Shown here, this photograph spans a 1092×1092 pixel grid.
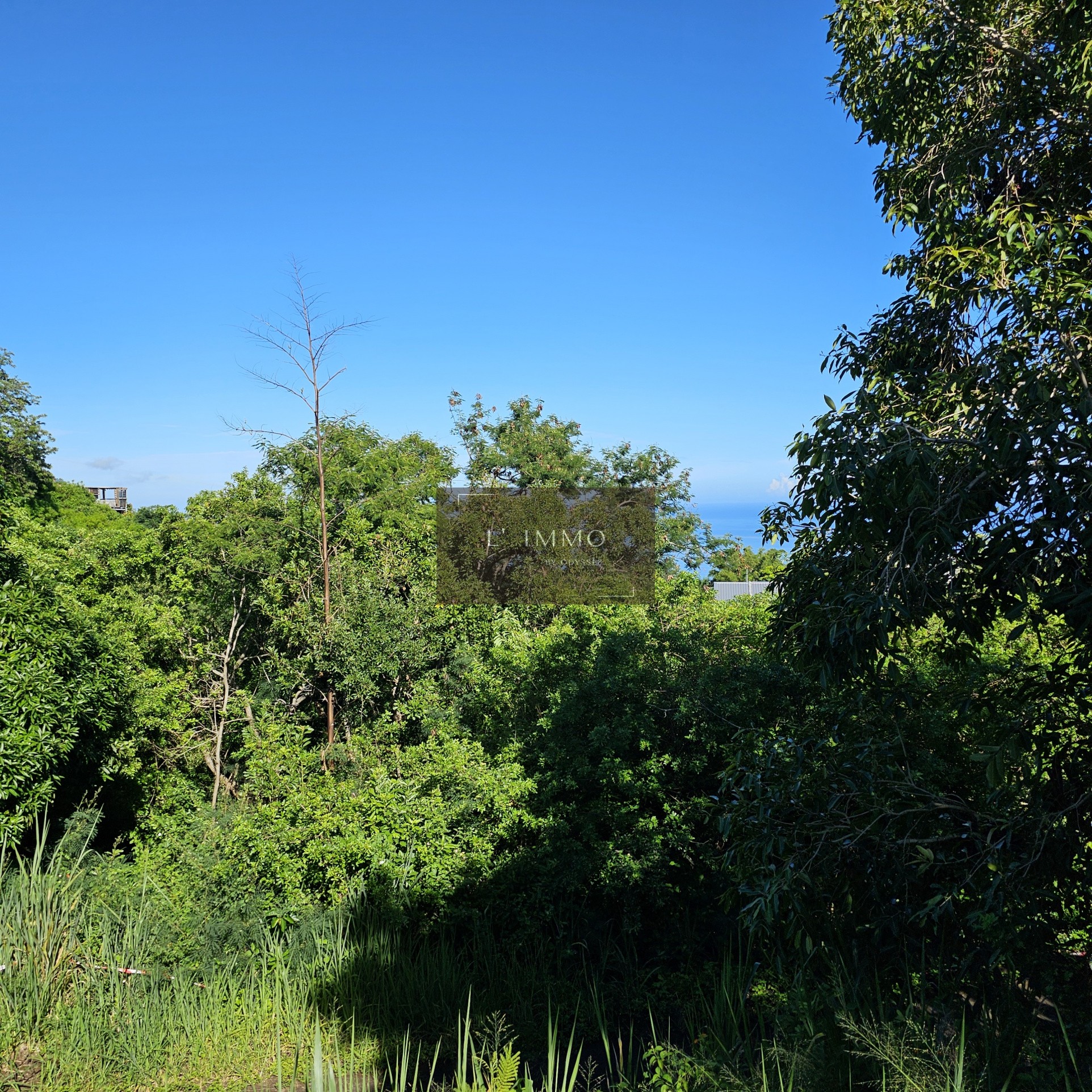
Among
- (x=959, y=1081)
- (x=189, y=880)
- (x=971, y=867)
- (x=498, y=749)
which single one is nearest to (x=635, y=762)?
(x=498, y=749)

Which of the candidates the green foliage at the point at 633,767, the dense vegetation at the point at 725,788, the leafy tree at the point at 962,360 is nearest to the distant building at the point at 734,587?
the dense vegetation at the point at 725,788

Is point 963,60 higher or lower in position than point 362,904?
higher

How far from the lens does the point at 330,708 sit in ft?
34.7

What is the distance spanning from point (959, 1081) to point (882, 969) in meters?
1.28

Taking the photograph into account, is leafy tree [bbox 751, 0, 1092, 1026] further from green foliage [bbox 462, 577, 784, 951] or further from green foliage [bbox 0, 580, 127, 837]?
green foliage [bbox 0, 580, 127, 837]

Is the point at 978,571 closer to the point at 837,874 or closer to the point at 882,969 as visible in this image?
the point at 837,874

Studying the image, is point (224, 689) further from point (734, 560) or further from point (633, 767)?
point (734, 560)
